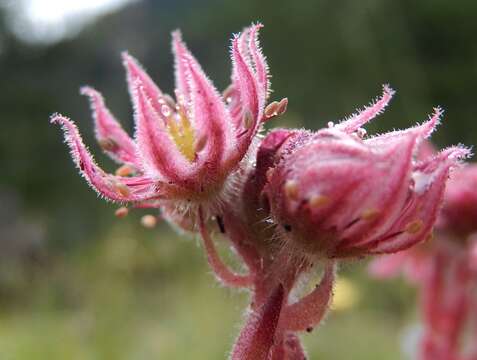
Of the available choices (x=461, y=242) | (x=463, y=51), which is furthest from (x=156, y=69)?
(x=461, y=242)

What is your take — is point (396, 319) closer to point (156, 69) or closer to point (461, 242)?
point (461, 242)

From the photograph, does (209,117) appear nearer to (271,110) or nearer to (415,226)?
(271,110)

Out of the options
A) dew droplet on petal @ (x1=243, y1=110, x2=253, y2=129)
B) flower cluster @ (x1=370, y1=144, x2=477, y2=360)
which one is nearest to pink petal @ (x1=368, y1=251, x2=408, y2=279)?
flower cluster @ (x1=370, y1=144, x2=477, y2=360)

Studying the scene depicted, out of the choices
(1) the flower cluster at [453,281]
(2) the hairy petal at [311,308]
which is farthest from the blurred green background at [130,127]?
(1) the flower cluster at [453,281]

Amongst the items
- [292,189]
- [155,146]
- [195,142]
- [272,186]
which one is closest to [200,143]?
[195,142]

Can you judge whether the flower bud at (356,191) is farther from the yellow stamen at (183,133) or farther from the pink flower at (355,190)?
the yellow stamen at (183,133)

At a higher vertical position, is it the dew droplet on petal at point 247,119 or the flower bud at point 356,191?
the dew droplet on petal at point 247,119

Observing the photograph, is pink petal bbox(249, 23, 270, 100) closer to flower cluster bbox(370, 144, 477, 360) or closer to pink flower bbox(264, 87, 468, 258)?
pink flower bbox(264, 87, 468, 258)
